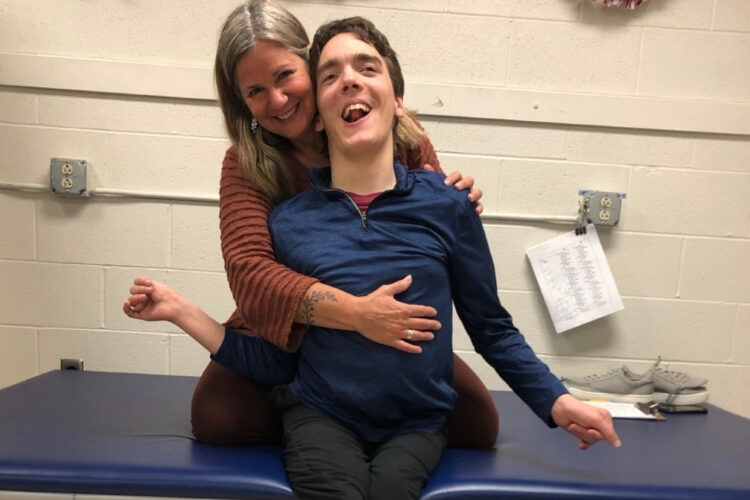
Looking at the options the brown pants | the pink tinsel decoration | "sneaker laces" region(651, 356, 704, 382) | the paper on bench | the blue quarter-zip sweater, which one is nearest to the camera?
the blue quarter-zip sweater

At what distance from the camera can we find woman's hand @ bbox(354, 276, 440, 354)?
1.17 meters

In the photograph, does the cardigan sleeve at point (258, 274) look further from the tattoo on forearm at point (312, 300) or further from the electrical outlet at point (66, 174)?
the electrical outlet at point (66, 174)

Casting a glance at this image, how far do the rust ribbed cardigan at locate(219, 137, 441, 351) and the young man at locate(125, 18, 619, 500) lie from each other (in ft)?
0.12

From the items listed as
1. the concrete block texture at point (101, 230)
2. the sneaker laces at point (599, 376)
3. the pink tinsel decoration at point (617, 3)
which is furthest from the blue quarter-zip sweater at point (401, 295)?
the pink tinsel decoration at point (617, 3)

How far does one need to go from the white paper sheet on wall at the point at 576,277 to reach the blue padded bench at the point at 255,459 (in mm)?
453

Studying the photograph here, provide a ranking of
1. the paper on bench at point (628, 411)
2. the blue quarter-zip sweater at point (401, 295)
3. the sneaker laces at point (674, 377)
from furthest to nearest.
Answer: the sneaker laces at point (674, 377) → the paper on bench at point (628, 411) → the blue quarter-zip sweater at point (401, 295)

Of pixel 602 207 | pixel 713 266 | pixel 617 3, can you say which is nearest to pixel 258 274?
pixel 602 207

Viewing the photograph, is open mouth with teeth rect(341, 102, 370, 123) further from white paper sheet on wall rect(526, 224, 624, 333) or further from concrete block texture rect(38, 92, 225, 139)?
white paper sheet on wall rect(526, 224, 624, 333)

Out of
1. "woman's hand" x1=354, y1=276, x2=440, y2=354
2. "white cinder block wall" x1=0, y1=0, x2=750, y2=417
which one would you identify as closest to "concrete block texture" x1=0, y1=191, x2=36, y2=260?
"white cinder block wall" x1=0, y1=0, x2=750, y2=417

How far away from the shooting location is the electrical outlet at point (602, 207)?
2033 millimetres

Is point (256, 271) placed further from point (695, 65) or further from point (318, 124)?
point (695, 65)

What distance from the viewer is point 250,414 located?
4.41 ft

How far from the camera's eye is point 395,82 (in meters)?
1.37

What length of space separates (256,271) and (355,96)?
1.33 ft
